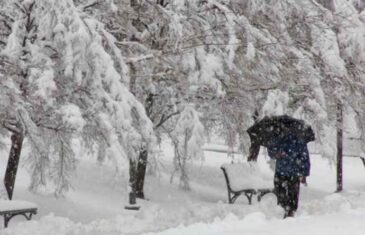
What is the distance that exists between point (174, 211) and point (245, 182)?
335 centimetres

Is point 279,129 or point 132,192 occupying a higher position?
point 279,129

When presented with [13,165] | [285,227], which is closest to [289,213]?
[285,227]

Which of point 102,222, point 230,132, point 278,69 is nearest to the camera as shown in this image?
point 102,222

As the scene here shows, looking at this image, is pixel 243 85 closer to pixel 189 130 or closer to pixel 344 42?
pixel 189 130

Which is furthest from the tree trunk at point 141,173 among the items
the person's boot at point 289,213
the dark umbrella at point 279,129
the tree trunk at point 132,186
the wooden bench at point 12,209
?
Answer: the person's boot at point 289,213

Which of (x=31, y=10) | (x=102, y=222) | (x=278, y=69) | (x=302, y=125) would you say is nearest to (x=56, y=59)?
(x=31, y=10)

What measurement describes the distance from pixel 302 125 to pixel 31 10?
4.47m

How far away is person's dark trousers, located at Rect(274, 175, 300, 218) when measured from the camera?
8.23 m

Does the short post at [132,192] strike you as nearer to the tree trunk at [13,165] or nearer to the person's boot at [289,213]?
the tree trunk at [13,165]

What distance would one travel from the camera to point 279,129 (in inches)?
320

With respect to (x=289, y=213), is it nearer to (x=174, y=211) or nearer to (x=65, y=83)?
(x=174, y=211)

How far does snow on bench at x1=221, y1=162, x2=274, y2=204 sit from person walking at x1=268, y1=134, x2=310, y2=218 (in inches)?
168

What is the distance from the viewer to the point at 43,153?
8.69m

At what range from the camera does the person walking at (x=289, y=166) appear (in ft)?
26.6
